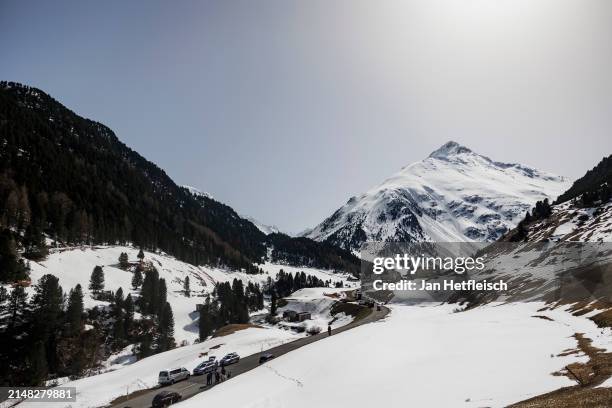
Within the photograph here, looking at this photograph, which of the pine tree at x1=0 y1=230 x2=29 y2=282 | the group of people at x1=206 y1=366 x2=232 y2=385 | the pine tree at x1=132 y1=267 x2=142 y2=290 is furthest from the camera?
the pine tree at x1=132 y1=267 x2=142 y2=290

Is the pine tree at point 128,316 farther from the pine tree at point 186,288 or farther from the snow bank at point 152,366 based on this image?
the pine tree at point 186,288

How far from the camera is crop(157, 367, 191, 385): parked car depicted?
61.3 meters

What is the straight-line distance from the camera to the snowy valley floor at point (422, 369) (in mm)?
33594

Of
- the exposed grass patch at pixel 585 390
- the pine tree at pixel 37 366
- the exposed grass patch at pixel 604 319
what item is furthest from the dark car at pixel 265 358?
the pine tree at pixel 37 366

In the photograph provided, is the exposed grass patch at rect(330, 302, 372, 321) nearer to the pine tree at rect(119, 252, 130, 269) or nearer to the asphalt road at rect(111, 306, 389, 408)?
the asphalt road at rect(111, 306, 389, 408)

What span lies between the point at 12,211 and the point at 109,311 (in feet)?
264

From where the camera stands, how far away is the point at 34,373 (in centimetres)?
9456

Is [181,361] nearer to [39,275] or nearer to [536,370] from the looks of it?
[536,370]

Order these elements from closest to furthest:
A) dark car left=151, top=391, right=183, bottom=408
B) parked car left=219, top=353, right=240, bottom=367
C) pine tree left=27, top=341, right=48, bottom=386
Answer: dark car left=151, top=391, right=183, bottom=408 → parked car left=219, top=353, right=240, bottom=367 → pine tree left=27, top=341, right=48, bottom=386

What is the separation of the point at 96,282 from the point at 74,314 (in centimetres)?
2695

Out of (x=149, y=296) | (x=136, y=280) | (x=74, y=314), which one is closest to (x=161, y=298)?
(x=149, y=296)

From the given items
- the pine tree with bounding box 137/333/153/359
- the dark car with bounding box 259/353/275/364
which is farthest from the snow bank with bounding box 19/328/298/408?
the pine tree with bounding box 137/333/153/359

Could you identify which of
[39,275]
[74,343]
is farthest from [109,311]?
[39,275]

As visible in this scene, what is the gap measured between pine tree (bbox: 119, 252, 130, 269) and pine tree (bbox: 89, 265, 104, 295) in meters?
26.9
